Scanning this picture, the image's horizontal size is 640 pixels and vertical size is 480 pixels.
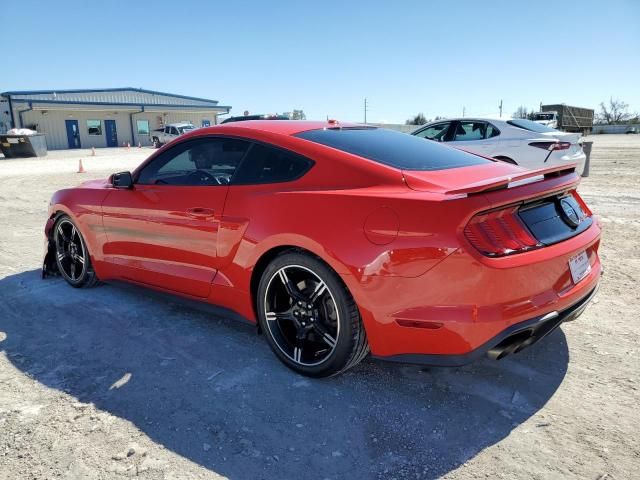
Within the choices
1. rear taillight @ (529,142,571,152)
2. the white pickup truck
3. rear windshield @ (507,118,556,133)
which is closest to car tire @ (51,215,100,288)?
rear taillight @ (529,142,571,152)

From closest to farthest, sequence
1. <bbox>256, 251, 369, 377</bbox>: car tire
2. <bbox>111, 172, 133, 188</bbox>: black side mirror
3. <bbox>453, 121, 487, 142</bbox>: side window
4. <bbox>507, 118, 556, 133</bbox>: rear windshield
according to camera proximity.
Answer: <bbox>256, 251, 369, 377</bbox>: car tire, <bbox>111, 172, 133, 188</bbox>: black side mirror, <bbox>507, 118, 556, 133</bbox>: rear windshield, <bbox>453, 121, 487, 142</bbox>: side window

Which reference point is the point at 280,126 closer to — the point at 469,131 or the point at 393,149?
the point at 393,149

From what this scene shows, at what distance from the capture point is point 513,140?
8.78 meters

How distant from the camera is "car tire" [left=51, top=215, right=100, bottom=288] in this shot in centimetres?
446

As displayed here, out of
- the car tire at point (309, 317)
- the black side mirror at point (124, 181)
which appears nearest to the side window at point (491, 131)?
the black side mirror at point (124, 181)

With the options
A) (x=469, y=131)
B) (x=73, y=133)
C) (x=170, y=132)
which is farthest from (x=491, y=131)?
(x=73, y=133)

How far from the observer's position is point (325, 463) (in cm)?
221

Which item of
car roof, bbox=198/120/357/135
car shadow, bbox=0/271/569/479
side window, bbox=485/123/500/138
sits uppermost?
car roof, bbox=198/120/357/135

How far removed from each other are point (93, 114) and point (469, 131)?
39873 millimetres

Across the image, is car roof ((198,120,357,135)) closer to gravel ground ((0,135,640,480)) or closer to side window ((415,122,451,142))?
gravel ground ((0,135,640,480))

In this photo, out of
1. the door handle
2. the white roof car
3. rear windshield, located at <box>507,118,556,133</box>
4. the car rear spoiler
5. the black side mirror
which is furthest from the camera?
rear windshield, located at <box>507,118,556,133</box>

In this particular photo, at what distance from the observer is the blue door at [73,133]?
131 feet

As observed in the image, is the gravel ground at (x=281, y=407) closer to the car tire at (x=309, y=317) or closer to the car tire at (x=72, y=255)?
the car tire at (x=309, y=317)

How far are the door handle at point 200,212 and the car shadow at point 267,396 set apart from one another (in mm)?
669
